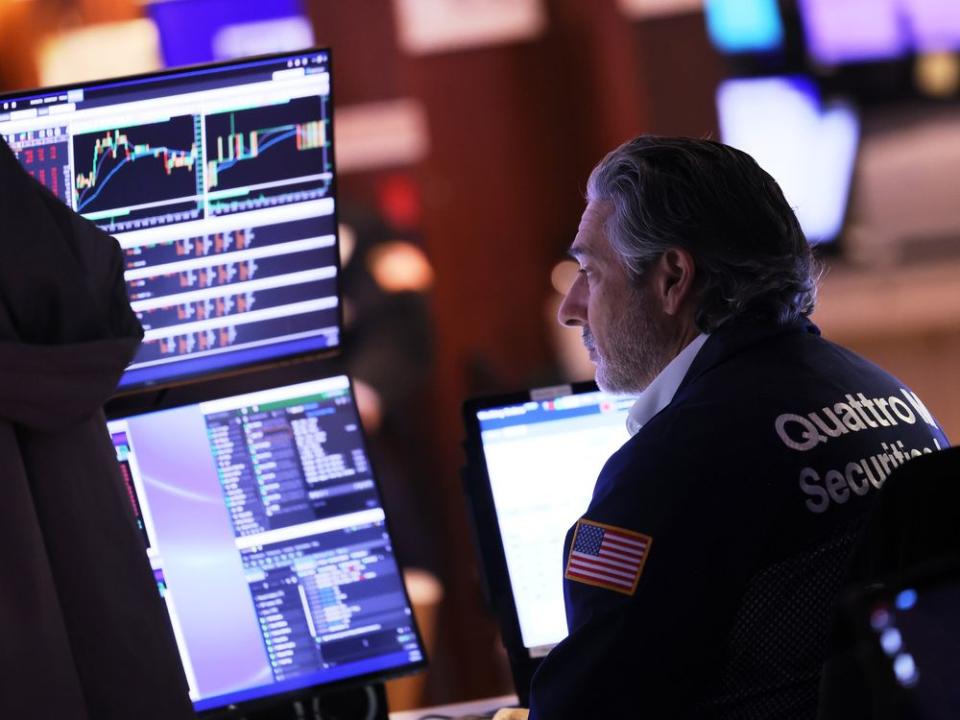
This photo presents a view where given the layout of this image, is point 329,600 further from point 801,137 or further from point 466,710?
point 801,137

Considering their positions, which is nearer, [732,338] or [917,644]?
[917,644]

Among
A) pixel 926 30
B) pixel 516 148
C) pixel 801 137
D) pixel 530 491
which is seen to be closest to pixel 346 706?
pixel 530 491

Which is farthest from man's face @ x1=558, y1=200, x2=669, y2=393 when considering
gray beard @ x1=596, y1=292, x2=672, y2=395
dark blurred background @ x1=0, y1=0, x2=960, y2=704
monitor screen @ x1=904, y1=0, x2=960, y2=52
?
monitor screen @ x1=904, y1=0, x2=960, y2=52

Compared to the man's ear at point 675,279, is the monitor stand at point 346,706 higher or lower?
lower

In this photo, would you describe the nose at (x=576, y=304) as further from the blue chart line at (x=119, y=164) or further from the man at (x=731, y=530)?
the blue chart line at (x=119, y=164)

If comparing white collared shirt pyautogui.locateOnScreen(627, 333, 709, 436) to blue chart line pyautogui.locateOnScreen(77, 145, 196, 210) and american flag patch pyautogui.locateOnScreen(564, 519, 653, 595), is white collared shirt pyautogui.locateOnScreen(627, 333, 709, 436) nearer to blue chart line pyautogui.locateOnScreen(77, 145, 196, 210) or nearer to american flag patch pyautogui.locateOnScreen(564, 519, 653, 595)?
american flag patch pyautogui.locateOnScreen(564, 519, 653, 595)

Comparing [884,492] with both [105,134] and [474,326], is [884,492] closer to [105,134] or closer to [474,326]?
[105,134]

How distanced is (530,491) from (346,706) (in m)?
0.44

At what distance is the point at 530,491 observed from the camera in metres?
1.93

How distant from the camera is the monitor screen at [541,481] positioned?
75.0 inches

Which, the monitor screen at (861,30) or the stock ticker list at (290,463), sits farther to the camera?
the monitor screen at (861,30)

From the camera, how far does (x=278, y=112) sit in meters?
1.81

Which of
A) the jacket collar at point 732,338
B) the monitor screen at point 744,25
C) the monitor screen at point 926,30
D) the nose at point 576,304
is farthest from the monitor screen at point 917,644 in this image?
the monitor screen at point 926,30

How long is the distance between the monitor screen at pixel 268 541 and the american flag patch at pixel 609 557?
1.90 feet
